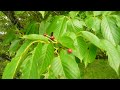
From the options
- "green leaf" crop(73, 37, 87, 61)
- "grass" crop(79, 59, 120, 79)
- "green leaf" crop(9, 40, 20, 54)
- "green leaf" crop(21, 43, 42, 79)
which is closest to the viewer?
"green leaf" crop(21, 43, 42, 79)

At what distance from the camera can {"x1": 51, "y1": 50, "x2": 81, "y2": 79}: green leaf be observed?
116 cm

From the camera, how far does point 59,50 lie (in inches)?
52.7

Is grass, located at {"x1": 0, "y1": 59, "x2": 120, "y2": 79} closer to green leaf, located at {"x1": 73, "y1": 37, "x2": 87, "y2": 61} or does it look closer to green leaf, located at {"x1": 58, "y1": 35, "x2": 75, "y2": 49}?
green leaf, located at {"x1": 73, "y1": 37, "x2": 87, "y2": 61}

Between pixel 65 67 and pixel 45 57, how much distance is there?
11 cm

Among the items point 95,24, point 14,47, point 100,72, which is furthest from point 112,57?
point 100,72

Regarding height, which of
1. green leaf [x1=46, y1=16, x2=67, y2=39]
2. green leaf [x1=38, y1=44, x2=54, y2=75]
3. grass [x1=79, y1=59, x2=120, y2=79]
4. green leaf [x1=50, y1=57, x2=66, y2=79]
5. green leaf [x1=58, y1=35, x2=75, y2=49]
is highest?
green leaf [x1=46, y1=16, x2=67, y2=39]

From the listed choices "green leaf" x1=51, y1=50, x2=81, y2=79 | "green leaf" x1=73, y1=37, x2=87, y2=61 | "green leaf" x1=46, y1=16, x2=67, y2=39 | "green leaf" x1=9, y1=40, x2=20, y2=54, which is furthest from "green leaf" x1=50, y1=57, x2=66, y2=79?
"green leaf" x1=9, y1=40, x2=20, y2=54

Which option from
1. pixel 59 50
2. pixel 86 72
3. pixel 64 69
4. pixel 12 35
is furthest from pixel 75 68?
pixel 86 72

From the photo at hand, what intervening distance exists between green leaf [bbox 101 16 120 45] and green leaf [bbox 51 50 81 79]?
0.59 metres

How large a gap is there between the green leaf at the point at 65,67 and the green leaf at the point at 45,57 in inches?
1.5

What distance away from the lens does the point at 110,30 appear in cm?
180

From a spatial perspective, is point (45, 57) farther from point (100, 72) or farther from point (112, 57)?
point (100, 72)
